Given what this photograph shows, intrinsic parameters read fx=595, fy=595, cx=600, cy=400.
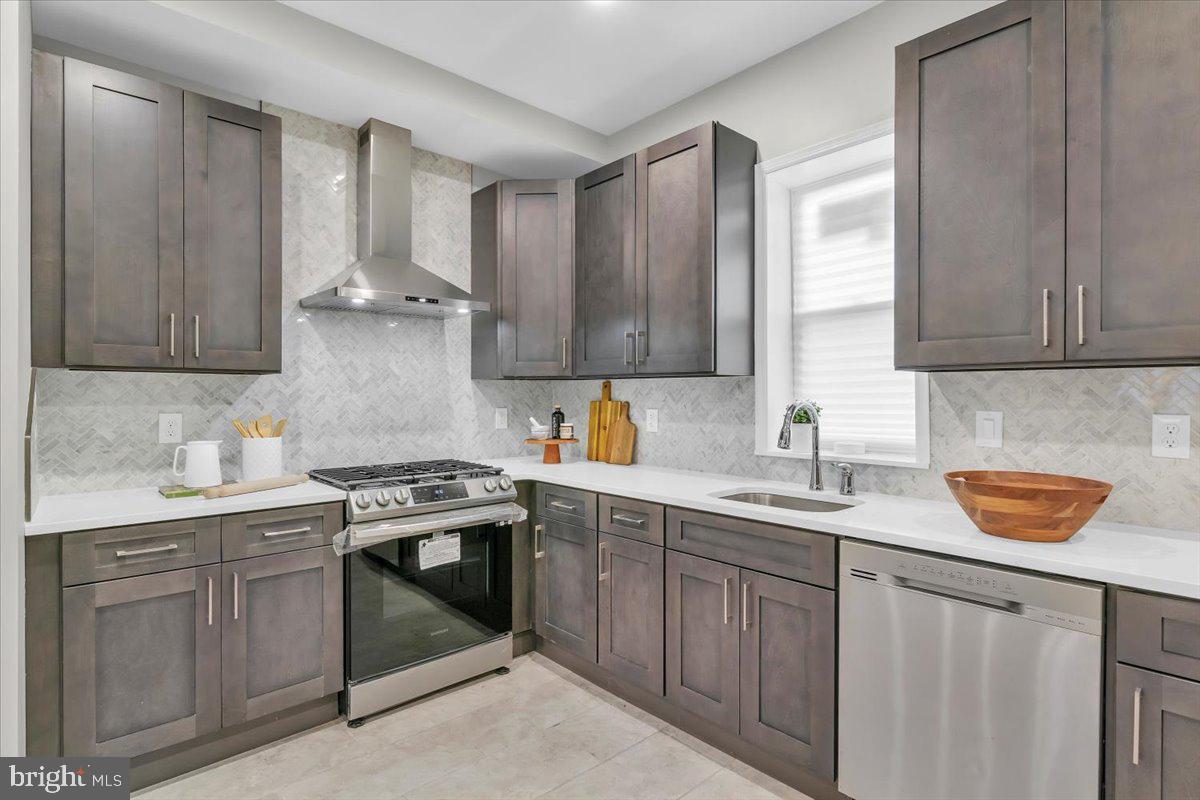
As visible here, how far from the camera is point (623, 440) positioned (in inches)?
137

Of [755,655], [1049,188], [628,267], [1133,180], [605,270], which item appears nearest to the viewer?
[1133,180]

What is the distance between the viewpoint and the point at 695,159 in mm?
2711

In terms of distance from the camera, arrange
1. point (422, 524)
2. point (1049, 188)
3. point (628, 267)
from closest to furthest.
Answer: point (1049, 188) → point (422, 524) → point (628, 267)

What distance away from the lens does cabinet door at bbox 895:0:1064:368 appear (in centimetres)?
171

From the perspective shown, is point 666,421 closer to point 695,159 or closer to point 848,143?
point 695,159

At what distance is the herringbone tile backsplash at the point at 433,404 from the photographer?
1882 millimetres

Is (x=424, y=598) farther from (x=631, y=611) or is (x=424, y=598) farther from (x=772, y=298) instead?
(x=772, y=298)

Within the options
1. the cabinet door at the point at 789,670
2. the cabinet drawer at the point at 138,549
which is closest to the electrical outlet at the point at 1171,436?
the cabinet door at the point at 789,670

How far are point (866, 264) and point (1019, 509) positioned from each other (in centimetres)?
135

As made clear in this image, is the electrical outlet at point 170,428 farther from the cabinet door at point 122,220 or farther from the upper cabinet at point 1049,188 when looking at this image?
the upper cabinet at point 1049,188

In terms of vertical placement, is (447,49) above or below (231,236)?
above

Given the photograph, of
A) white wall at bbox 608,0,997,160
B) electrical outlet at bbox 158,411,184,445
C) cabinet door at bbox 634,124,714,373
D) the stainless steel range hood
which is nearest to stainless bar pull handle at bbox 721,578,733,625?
cabinet door at bbox 634,124,714,373

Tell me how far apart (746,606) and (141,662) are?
210 cm

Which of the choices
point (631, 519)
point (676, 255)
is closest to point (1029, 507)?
point (631, 519)
